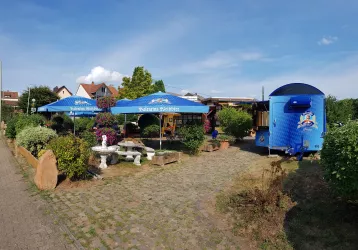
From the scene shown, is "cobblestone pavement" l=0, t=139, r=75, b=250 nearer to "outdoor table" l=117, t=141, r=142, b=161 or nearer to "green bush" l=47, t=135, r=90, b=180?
"green bush" l=47, t=135, r=90, b=180

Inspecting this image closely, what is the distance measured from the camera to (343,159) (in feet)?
13.5

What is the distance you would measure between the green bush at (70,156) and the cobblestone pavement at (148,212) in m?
0.60

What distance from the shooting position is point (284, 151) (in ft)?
36.2

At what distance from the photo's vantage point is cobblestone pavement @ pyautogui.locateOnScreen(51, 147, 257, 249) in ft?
14.3

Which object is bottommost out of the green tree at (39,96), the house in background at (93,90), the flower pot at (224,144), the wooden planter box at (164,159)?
the wooden planter box at (164,159)

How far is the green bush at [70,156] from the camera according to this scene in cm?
704

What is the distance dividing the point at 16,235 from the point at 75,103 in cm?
914

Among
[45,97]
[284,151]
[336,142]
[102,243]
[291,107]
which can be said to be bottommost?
[102,243]

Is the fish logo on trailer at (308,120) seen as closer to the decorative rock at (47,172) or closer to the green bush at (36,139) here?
the decorative rock at (47,172)

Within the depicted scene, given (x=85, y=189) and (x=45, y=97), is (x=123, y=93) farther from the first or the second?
(x=85, y=189)

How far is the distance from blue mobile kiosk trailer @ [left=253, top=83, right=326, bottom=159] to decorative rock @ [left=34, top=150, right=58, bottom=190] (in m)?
7.63

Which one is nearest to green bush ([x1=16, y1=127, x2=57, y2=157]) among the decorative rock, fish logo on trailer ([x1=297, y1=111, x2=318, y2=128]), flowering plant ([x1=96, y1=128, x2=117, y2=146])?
flowering plant ([x1=96, y1=128, x2=117, y2=146])

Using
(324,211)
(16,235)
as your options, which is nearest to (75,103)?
(16,235)

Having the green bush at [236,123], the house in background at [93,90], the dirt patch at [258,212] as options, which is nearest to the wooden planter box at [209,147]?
the green bush at [236,123]
